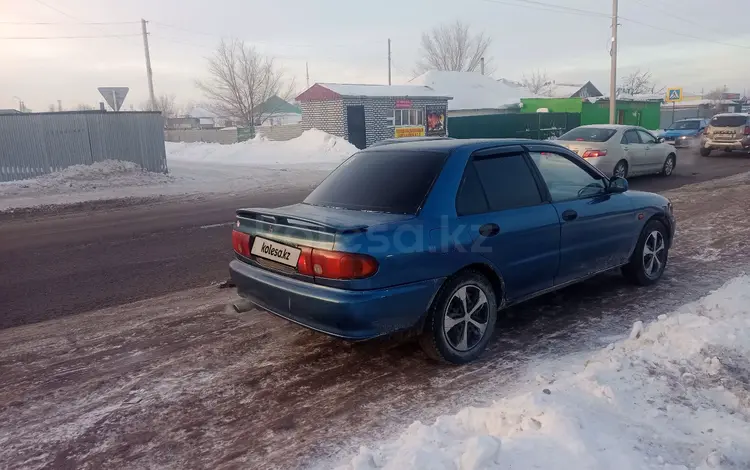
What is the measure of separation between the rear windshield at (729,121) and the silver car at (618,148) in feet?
26.8

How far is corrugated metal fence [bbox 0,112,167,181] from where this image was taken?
51.7ft

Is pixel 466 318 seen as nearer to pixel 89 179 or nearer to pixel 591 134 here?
pixel 591 134

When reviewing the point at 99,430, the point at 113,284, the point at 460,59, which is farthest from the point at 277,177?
the point at 460,59

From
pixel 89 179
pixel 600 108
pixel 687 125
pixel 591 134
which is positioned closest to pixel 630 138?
pixel 591 134

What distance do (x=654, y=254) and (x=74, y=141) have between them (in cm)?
1628

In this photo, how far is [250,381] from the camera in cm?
375

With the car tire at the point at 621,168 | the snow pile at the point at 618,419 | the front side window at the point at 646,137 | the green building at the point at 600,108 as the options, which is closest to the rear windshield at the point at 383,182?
the snow pile at the point at 618,419

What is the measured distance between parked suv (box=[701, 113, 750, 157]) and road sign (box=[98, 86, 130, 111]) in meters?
21.5

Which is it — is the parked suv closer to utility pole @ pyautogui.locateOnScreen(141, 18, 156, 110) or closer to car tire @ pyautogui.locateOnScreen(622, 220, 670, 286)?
car tire @ pyautogui.locateOnScreen(622, 220, 670, 286)

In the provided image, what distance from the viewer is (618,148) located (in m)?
13.8

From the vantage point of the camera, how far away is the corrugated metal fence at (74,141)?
15750mm

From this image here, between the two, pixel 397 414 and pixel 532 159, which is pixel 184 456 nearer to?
pixel 397 414

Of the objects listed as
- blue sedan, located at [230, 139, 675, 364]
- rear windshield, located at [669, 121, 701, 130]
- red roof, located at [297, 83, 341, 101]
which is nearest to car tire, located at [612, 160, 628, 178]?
blue sedan, located at [230, 139, 675, 364]

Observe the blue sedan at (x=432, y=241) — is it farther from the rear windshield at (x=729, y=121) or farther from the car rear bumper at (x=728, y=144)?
the rear windshield at (x=729, y=121)
